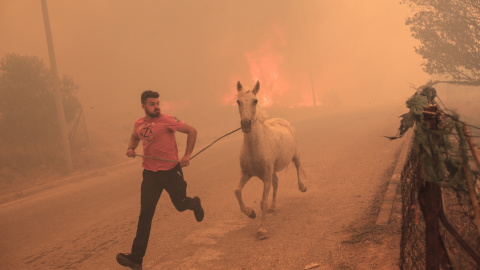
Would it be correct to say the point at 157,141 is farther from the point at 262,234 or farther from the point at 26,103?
the point at 26,103

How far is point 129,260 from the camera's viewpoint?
14.5 feet

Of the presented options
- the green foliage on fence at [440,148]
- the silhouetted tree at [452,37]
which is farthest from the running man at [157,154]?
the silhouetted tree at [452,37]

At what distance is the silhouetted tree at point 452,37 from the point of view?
1389 centimetres

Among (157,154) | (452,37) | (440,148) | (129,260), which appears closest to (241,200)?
(157,154)

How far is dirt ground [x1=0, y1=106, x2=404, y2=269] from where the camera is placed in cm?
457

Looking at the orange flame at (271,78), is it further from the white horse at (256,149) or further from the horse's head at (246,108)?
the horse's head at (246,108)

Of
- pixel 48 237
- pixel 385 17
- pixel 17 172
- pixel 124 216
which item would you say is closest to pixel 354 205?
pixel 124 216

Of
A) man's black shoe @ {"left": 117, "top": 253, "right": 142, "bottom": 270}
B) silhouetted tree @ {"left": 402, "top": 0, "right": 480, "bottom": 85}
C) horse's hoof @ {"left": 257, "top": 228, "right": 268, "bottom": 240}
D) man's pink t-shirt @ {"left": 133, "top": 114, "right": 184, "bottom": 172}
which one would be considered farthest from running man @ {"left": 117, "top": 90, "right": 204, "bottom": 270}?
silhouetted tree @ {"left": 402, "top": 0, "right": 480, "bottom": 85}

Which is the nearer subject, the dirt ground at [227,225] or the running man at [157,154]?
the dirt ground at [227,225]

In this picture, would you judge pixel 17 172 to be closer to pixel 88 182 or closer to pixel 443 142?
pixel 88 182

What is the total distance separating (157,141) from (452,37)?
14050mm

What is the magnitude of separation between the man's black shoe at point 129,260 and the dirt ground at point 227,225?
14.1 inches

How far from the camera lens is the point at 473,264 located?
278 cm

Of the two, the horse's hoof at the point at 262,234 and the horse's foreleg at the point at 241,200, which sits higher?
the horse's foreleg at the point at 241,200
